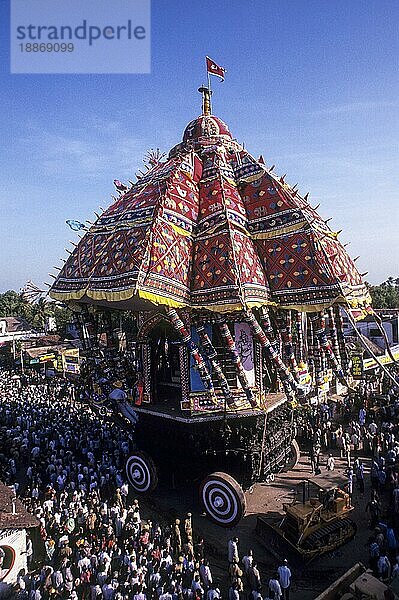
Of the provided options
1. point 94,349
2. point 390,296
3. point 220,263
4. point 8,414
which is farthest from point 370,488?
point 390,296

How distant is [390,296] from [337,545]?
61.4 m

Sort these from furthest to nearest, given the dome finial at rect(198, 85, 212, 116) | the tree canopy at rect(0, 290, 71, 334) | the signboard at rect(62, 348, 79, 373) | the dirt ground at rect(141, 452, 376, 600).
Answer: the tree canopy at rect(0, 290, 71, 334) → the signboard at rect(62, 348, 79, 373) → the dome finial at rect(198, 85, 212, 116) → the dirt ground at rect(141, 452, 376, 600)

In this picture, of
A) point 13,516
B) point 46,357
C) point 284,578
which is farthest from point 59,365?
point 284,578

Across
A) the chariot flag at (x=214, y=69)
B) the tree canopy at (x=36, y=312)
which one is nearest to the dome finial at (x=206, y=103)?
the chariot flag at (x=214, y=69)

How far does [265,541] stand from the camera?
1372 centimetres

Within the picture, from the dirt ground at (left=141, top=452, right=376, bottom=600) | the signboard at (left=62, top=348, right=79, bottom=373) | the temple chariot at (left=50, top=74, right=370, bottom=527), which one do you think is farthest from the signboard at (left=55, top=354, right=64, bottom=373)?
the dirt ground at (left=141, top=452, right=376, bottom=600)

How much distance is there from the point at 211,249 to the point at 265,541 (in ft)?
30.2

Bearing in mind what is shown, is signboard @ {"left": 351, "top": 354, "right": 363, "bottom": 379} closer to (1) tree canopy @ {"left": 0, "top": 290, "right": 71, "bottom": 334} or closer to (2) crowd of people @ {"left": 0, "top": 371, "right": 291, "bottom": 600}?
(2) crowd of people @ {"left": 0, "top": 371, "right": 291, "bottom": 600}

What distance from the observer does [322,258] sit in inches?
575

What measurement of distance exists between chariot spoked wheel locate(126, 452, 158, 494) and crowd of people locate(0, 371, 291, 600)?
45cm

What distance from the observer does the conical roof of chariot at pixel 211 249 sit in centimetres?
1395

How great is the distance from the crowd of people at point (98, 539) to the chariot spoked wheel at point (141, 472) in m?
0.45

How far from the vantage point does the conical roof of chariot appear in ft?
45.8

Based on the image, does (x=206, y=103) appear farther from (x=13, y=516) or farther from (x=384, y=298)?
(x=384, y=298)
